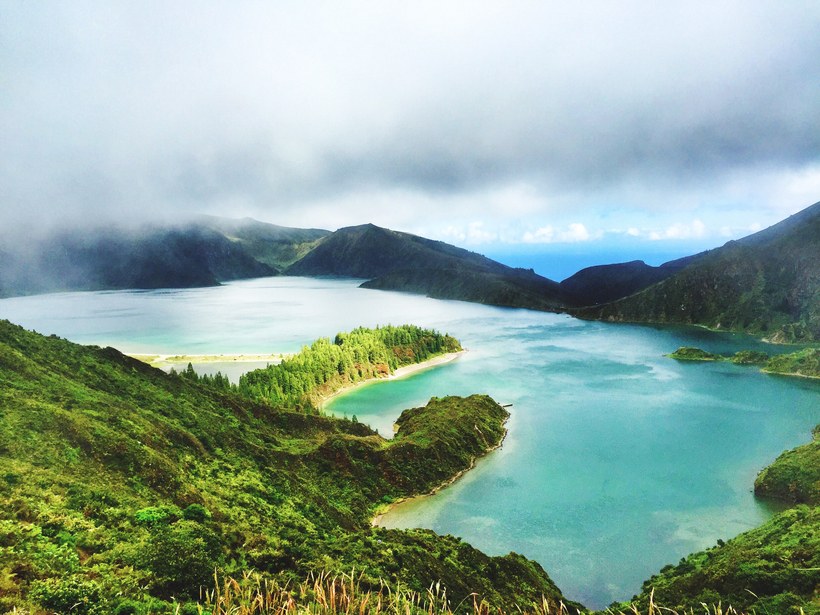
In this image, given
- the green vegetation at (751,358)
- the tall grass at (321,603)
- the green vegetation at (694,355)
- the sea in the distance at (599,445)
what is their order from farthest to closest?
the green vegetation at (694,355) < the green vegetation at (751,358) < the sea in the distance at (599,445) < the tall grass at (321,603)

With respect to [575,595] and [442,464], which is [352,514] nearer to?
[442,464]

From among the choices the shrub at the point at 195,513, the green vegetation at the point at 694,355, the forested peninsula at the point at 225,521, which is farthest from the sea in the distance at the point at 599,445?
the shrub at the point at 195,513

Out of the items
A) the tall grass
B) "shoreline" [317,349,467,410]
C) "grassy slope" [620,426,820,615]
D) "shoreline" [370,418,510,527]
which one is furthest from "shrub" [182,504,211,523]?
"shoreline" [317,349,467,410]

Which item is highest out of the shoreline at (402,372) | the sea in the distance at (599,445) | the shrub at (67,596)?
the shrub at (67,596)

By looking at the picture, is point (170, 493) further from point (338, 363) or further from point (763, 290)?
point (763, 290)

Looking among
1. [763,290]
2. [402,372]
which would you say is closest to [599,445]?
[402,372]

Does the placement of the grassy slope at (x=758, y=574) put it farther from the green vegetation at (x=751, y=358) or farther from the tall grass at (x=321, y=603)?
the green vegetation at (x=751, y=358)
